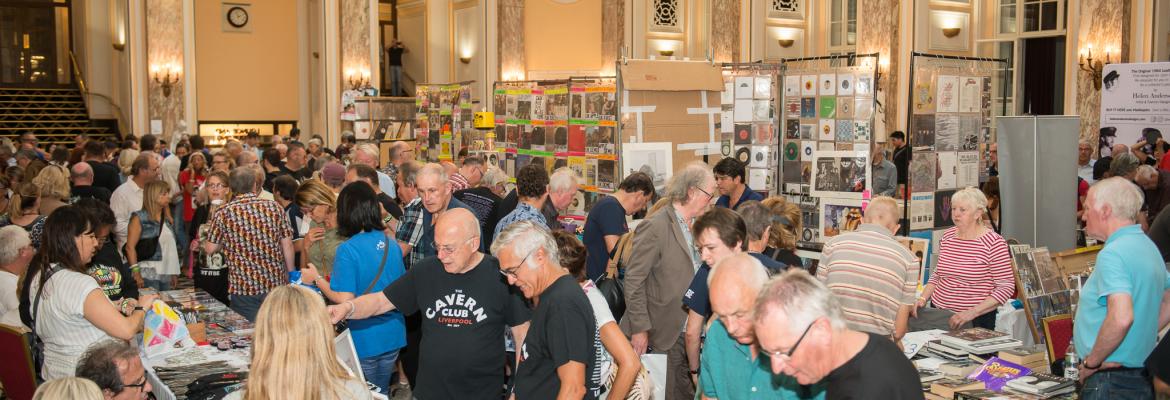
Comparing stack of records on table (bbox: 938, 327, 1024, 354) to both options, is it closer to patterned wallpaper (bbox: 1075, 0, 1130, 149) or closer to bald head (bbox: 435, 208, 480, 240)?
bald head (bbox: 435, 208, 480, 240)

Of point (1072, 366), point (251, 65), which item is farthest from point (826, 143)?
point (251, 65)

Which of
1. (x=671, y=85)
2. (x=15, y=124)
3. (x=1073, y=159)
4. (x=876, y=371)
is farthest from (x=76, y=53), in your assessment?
(x=876, y=371)

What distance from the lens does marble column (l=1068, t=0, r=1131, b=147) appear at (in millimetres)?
13359

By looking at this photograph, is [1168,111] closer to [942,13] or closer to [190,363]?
[942,13]

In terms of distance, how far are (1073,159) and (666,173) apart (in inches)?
118

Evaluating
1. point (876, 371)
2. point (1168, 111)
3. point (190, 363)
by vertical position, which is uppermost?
point (1168, 111)

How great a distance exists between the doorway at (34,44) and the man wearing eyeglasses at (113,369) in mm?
18492

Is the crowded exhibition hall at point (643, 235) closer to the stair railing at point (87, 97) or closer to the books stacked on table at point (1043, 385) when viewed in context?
the books stacked on table at point (1043, 385)

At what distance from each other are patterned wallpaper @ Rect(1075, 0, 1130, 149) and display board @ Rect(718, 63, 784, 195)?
6.47 metres

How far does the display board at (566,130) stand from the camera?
8352mm

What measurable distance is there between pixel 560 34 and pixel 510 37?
1067mm

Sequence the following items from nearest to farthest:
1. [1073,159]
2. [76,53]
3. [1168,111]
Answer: [1073,159] < [1168,111] < [76,53]

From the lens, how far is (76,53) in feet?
65.0

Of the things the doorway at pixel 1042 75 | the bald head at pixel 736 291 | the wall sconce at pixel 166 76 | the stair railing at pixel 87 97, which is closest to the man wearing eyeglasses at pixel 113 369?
the bald head at pixel 736 291
